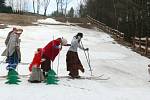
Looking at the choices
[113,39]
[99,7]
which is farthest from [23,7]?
[113,39]

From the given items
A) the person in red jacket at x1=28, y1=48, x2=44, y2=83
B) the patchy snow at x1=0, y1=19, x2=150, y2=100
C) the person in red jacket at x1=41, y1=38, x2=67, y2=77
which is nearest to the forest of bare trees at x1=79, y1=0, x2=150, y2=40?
the patchy snow at x1=0, y1=19, x2=150, y2=100

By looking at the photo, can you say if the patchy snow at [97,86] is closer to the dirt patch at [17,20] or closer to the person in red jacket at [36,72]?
the person in red jacket at [36,72]

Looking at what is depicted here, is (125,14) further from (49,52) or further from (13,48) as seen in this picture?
(49,52)

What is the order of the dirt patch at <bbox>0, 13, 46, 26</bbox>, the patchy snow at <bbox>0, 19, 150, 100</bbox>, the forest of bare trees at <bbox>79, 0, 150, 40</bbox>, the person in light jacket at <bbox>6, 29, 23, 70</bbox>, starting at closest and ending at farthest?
the patchy snow at <bbox>0, 19, 150, 100</bbox>, the person in light jacket at <bbox>6, 29, 23, 70</bbox>, the forest of bare trees at <bbox>79, 0, 150, 40</bbox>, the dirt patch at <bbox>0, 13, 46, 26</bbox>

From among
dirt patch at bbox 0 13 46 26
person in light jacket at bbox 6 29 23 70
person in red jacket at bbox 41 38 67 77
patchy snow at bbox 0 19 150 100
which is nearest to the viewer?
patchy snow at bbox 0 19 150 100

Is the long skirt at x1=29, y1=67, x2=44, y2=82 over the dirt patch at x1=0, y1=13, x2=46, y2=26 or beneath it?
over

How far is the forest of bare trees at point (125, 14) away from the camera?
156ft

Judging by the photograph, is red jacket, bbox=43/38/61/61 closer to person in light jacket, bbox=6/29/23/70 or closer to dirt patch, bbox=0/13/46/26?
person in light jacket, bbox=6/29/23/70

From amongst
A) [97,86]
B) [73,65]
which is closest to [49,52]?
[73,65]

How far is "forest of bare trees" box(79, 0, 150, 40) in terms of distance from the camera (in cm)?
4759

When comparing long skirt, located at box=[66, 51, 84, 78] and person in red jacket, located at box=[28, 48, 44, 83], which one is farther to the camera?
long skirt, located at box=[66, 51, 84, 78]

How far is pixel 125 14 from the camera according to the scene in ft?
198

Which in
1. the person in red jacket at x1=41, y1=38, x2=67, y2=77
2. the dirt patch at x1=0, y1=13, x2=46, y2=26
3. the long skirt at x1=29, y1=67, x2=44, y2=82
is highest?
the person in red jacket at x1=41, y1=38, x2=67, y2=77

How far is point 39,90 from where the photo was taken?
1354cm
